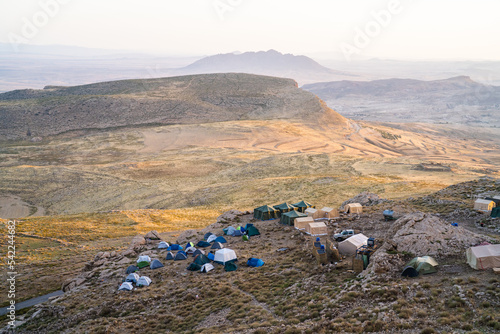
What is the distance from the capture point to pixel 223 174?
7031 cm

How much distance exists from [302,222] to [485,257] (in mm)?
14976

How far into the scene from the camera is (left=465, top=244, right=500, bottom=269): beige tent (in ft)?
54.1

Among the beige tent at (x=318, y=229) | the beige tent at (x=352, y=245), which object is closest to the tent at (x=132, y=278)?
the beige tent at (x=318, y=229)

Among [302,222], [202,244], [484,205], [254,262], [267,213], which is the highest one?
[484,205]

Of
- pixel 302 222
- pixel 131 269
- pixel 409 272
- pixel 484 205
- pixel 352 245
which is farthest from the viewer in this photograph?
pixel 302 222

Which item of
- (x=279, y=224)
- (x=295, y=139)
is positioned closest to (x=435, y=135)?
(x=295, y=139)

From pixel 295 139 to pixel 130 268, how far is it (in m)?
81.8

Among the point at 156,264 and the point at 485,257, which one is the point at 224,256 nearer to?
the point at 156,264

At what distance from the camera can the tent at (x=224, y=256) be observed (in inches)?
1005

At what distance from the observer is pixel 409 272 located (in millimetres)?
17344

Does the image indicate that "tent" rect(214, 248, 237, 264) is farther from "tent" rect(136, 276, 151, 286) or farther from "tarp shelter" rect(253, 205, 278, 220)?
"tarp shelter" rect(253, 205, 278, 220)

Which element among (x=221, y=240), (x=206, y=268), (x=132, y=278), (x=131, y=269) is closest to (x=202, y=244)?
(x=221, y=240)

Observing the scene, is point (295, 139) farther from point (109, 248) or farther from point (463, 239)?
point (463, 239)

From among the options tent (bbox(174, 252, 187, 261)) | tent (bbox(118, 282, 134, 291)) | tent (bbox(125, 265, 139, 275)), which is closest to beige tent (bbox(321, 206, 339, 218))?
tent (bbox(174, 252, 187, 261))
